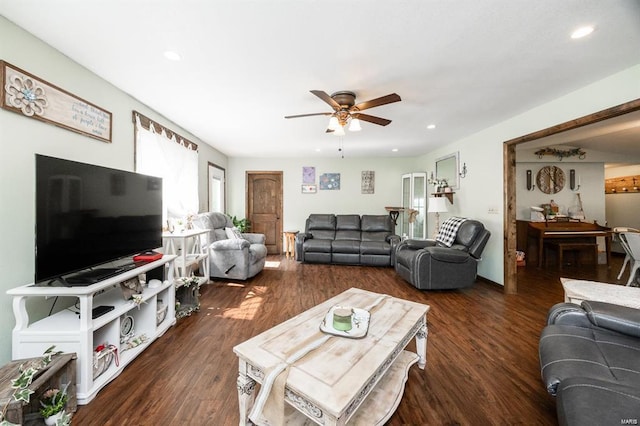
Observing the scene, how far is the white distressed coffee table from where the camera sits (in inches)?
38.4

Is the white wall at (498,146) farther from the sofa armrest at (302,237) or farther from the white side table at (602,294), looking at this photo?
the sofa armrest at (302,237)

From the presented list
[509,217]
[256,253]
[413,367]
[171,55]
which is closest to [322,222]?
[256,253]

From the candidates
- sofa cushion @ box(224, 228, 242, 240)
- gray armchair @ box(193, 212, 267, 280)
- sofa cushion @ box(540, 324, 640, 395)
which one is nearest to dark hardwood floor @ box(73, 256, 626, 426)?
gray armchair @ box(193, 212, 267, 280)

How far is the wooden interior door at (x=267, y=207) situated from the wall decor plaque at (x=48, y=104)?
149 inches

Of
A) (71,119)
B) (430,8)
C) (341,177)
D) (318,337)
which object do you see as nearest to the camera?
(318,337)

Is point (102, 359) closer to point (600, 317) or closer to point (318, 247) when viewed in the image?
point (600, 317)

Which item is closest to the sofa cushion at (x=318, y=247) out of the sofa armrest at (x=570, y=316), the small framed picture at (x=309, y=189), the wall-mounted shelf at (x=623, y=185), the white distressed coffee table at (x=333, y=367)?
the small framed picture at (x=309, y=189)

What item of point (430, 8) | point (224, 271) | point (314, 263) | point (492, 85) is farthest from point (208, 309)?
point (492, 85)

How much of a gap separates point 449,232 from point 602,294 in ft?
7.03

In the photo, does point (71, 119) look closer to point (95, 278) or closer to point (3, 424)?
point (95, 278)

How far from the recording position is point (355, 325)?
1.48 m

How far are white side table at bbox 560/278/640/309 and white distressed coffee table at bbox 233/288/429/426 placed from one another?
50.1 inches

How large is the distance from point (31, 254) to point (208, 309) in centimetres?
152

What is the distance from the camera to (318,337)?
1.35 m
